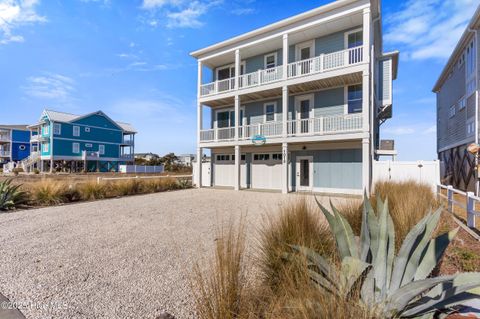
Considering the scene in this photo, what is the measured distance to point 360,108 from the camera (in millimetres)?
13859

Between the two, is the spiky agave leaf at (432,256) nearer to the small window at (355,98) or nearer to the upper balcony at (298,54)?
the upper balcony at (298,54)

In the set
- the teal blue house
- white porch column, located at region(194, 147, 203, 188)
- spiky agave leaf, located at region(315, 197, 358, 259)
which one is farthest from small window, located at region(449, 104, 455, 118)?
the teal blue house

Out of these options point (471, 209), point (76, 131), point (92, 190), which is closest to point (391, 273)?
point (471, 209)

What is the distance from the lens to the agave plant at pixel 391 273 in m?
1.82

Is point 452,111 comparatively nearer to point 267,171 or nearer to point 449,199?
point 267,171

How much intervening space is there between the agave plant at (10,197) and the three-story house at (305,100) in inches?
402

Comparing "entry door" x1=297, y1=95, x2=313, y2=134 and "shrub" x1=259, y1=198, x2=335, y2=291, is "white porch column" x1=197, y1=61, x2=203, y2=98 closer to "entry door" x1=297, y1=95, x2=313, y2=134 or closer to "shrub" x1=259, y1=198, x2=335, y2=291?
"entry door" x1=297, y1=95, x2=313, y2=134

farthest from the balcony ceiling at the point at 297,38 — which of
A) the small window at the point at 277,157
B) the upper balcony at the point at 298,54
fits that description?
the small window at the point at 277,157

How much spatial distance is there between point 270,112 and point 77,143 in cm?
3418

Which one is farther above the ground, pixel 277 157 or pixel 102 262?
pixel 277 157

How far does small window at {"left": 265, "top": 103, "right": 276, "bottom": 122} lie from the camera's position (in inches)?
655

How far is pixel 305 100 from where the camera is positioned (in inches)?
615

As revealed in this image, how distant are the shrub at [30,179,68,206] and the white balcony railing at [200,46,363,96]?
10.9m

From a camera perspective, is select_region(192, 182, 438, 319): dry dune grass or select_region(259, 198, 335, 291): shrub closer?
select_region(192, 182, 438, 319): dry dune grass
